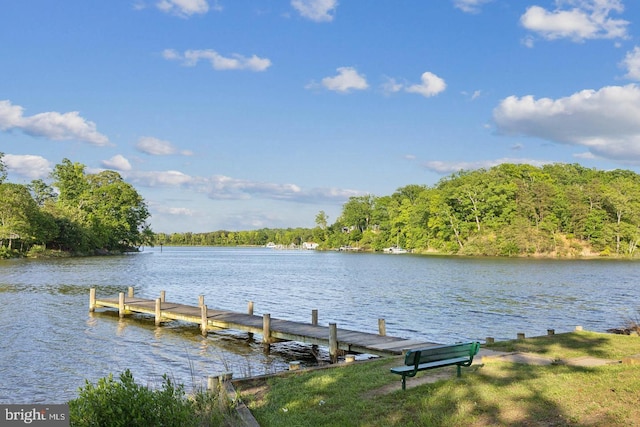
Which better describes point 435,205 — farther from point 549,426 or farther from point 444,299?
point 549,426

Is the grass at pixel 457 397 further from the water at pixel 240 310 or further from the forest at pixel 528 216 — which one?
the forest at pixel 528 216

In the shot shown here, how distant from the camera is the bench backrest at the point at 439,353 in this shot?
29.5 ft

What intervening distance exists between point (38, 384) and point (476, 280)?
1607 inches

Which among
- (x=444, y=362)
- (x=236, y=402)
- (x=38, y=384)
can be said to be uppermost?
(x=444, y=362)

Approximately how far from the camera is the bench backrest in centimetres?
900

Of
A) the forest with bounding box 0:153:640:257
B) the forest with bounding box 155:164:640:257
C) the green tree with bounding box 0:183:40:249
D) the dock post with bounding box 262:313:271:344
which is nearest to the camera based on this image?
the dock post with bounding box 262:313:271:344

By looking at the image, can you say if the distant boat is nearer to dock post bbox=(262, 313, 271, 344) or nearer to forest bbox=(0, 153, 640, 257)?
forest bbox=(0, 153, 640, 257)

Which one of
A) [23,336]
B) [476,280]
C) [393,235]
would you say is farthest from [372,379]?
[393,235]

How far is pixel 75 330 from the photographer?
77.1 feet

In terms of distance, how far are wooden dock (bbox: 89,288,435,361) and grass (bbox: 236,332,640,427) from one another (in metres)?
4.68

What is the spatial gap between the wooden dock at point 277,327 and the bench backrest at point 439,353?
4946 millimetres

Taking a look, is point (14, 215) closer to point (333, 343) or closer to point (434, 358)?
point (333, 343)
